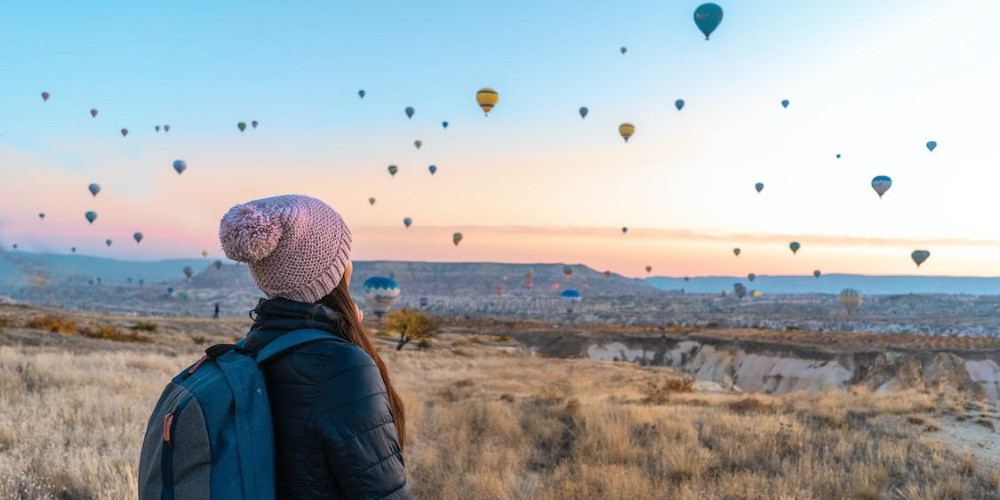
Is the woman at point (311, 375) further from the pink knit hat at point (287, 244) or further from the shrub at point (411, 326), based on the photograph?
the shrub at point (411, 326)

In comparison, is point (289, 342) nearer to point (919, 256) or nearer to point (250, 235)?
point (250, 235)

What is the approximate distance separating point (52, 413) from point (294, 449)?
29.1ft

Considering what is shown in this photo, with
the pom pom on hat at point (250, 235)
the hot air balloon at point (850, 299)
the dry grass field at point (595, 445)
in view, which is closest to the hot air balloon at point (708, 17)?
the dry grass field at point (595, 445)

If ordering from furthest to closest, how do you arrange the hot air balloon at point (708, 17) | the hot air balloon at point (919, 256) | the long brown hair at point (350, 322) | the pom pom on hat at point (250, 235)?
the hot air balloon at point (919, 256), the hot air balloon at point (708, 17), the long brown hair at point (350, 322), the pom pom on hat at point (250, 235)

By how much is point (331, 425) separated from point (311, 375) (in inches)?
6.8

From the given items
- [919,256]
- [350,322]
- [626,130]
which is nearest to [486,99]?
[626,130]

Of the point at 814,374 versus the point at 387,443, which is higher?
the point at 387,443

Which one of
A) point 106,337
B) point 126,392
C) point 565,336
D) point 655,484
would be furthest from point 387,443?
point 565,336

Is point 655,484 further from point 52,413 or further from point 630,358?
point 630,358

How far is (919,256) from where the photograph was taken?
68.1m

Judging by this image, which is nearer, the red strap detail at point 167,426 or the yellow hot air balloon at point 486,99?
the red strap detail at point 167,426

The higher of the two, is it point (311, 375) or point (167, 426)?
point (311, 375)

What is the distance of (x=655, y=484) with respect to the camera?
7.70 meters

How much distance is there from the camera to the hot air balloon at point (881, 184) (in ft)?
153
